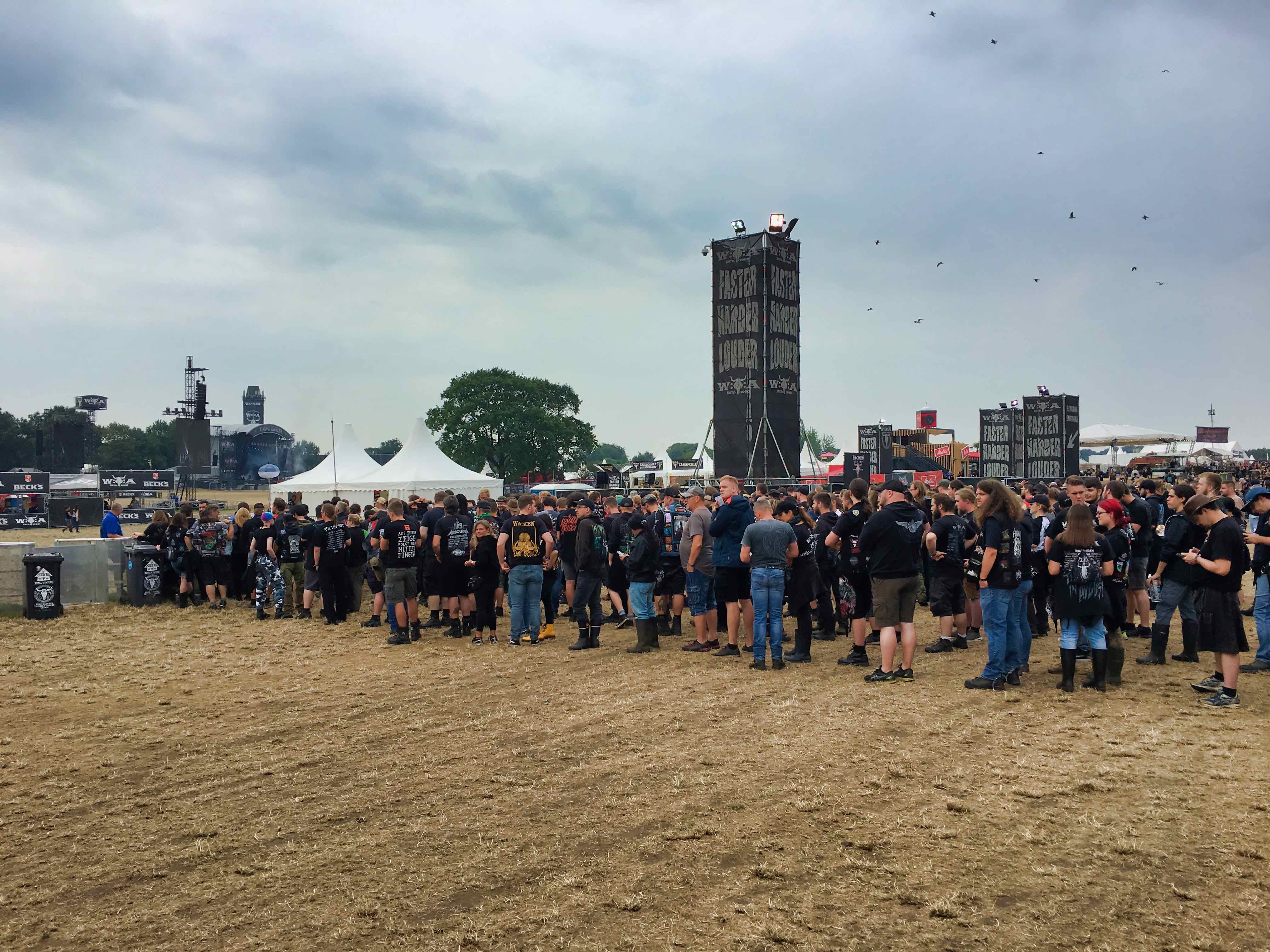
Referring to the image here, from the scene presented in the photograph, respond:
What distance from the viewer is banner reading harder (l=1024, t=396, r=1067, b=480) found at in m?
33.1

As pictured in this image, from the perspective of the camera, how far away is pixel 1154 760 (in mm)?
5473

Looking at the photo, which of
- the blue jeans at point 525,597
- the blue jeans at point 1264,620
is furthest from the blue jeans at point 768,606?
the blue jeans at point 1264,620

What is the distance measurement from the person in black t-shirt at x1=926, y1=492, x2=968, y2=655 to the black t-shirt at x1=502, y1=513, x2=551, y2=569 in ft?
13.3

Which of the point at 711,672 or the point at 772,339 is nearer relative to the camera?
the point at 711,672

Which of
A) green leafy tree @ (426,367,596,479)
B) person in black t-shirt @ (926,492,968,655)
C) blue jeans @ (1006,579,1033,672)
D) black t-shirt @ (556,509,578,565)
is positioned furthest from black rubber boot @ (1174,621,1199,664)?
green leafy tree @ (426,367,596,479)

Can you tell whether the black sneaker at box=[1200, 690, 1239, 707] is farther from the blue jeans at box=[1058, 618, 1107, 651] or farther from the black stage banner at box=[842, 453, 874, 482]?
the black stage banner at box=[842, 453, 874, 482]

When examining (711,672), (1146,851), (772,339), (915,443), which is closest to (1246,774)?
(1146,851)

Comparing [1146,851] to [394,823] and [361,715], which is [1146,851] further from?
[361,715]

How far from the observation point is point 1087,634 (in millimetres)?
7367

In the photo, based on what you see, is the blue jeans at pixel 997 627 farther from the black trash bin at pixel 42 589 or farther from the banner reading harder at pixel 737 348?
the banner reading harder at pixel 737 348

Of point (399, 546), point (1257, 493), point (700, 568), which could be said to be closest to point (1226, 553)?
point (1257, 493)

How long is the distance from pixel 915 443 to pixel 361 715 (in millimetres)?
45850

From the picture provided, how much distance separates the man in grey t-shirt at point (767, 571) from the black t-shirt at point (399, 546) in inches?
164

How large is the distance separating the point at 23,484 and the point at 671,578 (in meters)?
35.1
